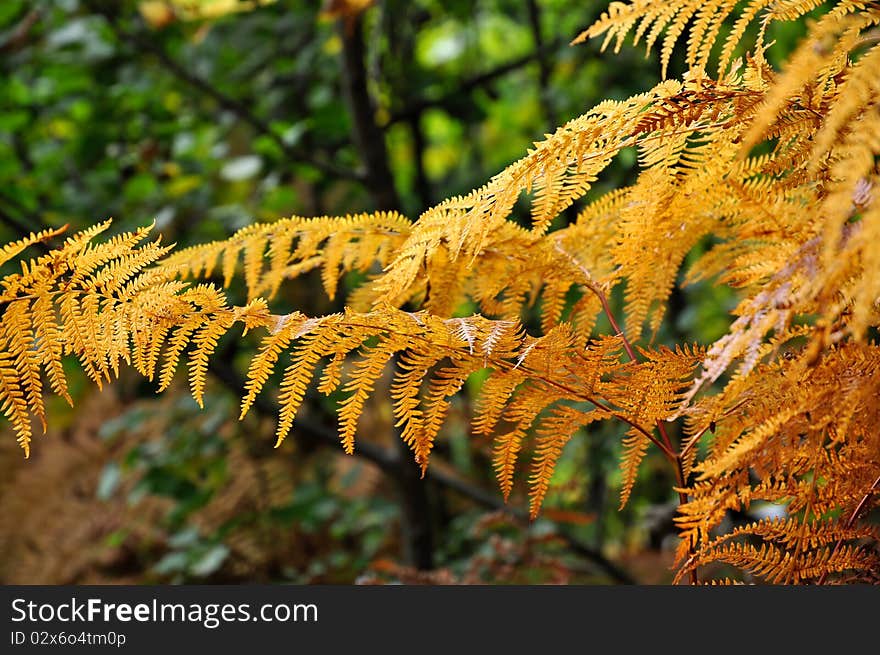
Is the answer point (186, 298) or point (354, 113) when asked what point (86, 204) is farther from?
point (186, 298)

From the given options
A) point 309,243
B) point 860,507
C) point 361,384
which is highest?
point 309,243

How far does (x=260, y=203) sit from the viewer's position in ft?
6.21

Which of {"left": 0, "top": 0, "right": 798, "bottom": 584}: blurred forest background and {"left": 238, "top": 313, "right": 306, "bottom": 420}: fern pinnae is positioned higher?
{"left": 0, "top": 0, "right": 798, "bottom": 584}: blurred forest background

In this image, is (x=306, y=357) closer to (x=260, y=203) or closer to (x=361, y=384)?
(x=361, y=384)

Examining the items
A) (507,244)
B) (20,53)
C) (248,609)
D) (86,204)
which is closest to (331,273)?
(507,244)

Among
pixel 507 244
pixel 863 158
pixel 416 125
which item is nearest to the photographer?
pixel 863 158

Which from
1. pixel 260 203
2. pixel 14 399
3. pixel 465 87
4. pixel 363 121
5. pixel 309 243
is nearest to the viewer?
pixel 14 399

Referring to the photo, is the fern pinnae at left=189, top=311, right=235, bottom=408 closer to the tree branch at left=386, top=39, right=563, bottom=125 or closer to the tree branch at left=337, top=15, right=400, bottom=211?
the tree branch at left=337, top=15, right=400, bottom=211

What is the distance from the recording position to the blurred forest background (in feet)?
5.77

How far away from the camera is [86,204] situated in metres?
1.89

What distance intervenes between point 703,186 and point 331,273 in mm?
348

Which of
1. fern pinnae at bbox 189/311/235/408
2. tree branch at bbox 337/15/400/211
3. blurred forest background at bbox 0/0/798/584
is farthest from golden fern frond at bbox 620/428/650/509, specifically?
tree branch at bbox 337/15/400/211

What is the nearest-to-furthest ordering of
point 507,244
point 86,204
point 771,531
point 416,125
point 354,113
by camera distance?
point 771,531 < point 507,244 < point 354,113 < point 86,204 < point 416,125

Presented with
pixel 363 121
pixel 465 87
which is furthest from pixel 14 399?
pixel 465 87
